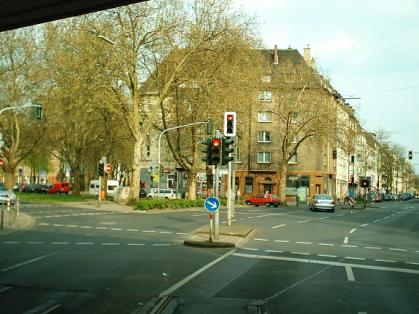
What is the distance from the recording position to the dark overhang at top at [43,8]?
12.1 m

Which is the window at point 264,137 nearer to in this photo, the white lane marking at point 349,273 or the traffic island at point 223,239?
the traffic island at point 223,239

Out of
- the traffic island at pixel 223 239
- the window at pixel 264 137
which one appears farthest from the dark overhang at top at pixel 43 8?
the window at pixel 264 137

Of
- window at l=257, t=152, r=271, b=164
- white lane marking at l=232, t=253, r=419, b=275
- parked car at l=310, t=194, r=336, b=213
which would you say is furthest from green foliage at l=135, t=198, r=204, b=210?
window at l=257, t=152, r=271, b=164

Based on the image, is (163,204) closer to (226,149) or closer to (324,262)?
(226,149)

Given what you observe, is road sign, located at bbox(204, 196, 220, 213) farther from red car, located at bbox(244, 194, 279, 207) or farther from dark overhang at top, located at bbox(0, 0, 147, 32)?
red car, located at bbox(244, 194, 279, 207)

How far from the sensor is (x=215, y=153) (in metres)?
18.3

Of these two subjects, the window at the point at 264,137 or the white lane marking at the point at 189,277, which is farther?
the window at the point at 264,137

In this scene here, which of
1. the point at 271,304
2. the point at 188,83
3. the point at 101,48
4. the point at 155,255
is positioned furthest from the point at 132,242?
the point at 188,83

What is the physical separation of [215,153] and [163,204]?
82.6 ft

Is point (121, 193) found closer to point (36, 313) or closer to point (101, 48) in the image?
point (101, 48)

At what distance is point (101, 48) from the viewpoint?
39062mm

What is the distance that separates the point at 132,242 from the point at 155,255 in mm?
3638

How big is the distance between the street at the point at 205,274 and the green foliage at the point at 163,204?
64.0ft

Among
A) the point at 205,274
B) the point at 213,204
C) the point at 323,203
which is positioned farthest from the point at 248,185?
the point at 205,274
